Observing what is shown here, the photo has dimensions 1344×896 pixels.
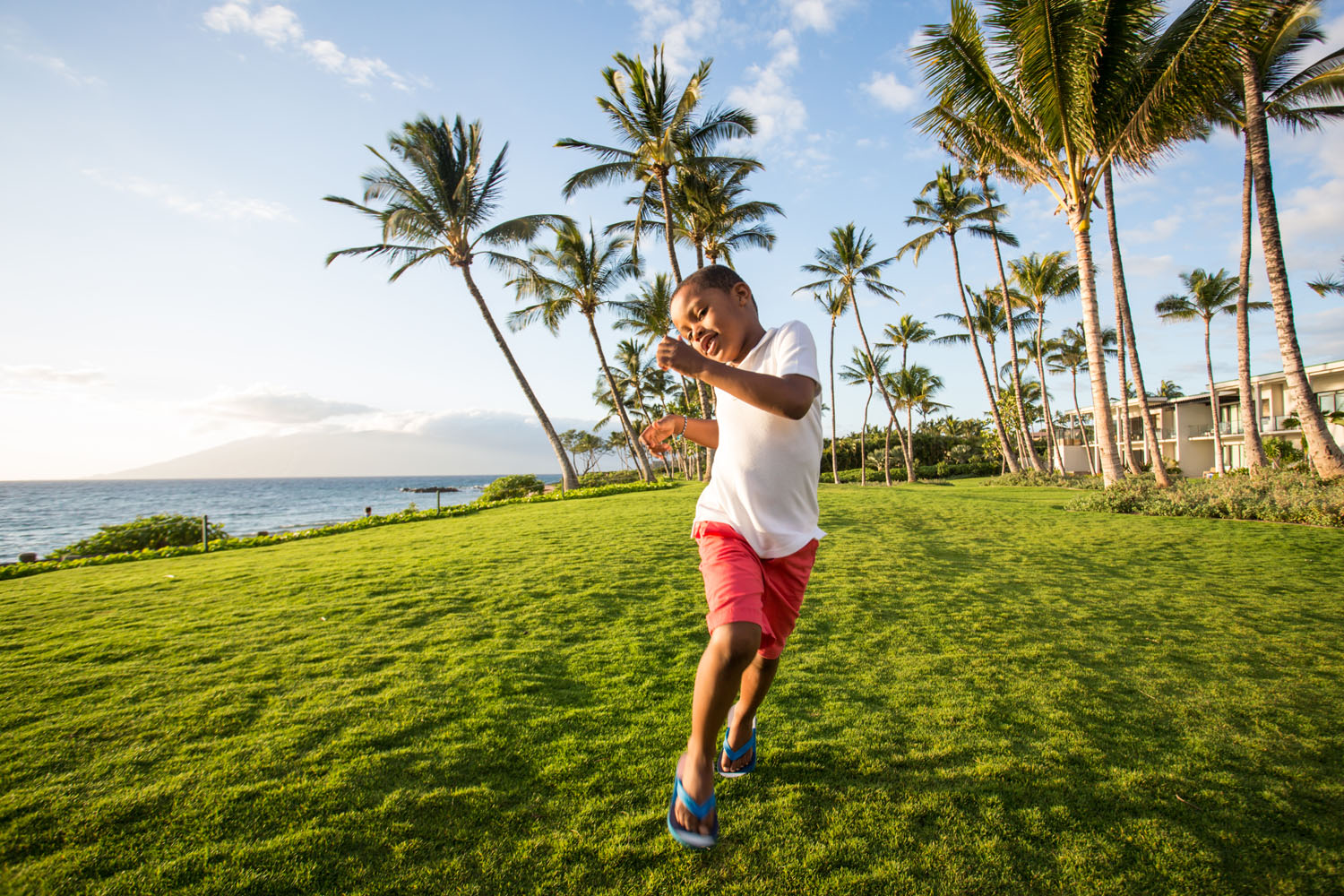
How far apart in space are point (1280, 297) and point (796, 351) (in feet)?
46.8

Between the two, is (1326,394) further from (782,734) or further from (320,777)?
(320,777)

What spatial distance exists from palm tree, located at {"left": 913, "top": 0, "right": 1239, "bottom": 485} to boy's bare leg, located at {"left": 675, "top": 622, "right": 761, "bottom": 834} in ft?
43.4

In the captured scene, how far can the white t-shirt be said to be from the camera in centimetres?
203

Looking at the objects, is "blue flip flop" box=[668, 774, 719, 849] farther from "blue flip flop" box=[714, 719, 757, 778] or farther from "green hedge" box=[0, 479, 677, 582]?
"green hedge" box=[0, 479, 677, 582]

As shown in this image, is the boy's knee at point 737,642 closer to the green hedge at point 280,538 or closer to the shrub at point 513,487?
the green hedge at point 280,538

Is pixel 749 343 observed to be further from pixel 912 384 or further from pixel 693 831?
pixel 912 384

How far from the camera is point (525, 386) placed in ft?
65.4

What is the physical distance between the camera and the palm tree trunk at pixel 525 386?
62.7 feet

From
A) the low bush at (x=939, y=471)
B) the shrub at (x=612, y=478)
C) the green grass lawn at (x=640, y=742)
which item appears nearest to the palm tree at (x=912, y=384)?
the low bush at (x=939, y=471)

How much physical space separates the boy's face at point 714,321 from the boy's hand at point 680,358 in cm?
35

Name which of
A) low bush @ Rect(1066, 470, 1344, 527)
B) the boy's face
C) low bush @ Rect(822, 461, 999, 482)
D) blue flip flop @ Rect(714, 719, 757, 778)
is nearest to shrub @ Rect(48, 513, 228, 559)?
blue flip flop @ Rect(714, 719, 757, 778)

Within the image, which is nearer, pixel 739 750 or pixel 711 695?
pixel 711 695

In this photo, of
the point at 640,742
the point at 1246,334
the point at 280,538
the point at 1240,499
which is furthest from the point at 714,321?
the point at 1246,334

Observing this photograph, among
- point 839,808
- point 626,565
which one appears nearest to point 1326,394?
point 626,565
